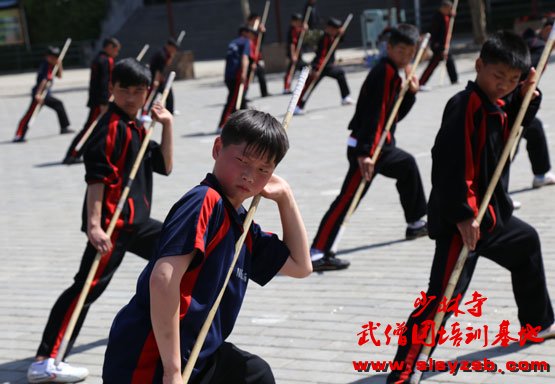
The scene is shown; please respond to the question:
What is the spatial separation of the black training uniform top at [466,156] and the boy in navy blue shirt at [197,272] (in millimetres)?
1453

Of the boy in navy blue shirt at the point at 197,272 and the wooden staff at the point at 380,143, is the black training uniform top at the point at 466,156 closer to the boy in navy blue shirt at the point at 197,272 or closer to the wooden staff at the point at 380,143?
the boy in navy blue shirt at the point at 197,272

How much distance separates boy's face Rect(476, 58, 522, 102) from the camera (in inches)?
178

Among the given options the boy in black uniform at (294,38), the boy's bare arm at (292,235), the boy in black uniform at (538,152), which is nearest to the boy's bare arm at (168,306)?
the boy's bare arm at (292,235)

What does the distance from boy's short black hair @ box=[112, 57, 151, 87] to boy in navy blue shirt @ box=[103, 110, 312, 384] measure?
2.07m

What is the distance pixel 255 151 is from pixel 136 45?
32.1 m

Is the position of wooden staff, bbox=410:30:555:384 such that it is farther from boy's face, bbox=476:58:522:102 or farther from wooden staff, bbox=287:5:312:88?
wooden staff, bbox=287:5:312:88

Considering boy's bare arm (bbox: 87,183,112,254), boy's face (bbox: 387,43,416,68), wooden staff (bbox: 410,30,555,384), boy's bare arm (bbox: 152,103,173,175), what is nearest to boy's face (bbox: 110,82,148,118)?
boy's bare arm (bbox: 152,103,173,175)

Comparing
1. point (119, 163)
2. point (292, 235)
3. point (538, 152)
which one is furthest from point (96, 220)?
point (538, 152)

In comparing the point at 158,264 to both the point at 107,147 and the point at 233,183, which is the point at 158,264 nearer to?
the point at 233,183

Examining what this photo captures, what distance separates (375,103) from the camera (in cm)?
704

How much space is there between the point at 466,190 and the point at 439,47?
45.5 ft

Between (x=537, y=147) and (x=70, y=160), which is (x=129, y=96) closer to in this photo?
(x=537, y=147)

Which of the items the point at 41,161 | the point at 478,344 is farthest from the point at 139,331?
the point at 41,161

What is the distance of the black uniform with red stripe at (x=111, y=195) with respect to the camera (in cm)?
519
